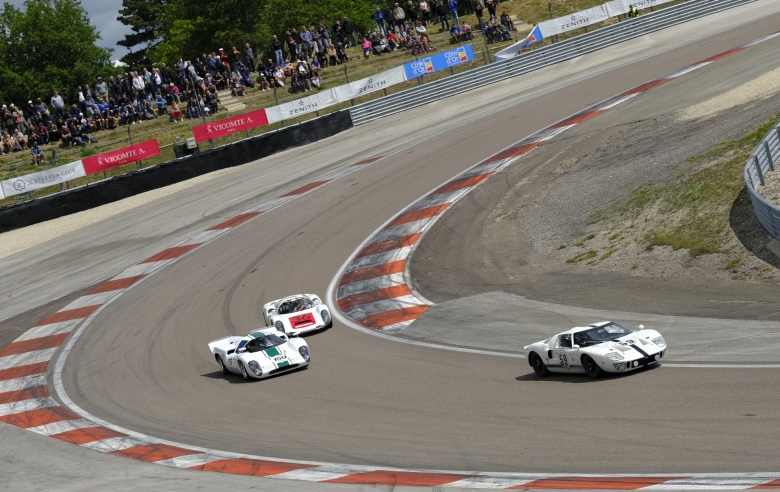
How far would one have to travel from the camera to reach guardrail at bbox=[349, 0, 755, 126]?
4706cm

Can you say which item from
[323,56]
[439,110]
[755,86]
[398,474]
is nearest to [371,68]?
[323,56]

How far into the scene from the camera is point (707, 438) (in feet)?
35.5

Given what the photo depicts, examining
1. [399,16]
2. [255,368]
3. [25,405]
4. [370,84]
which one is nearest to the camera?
[255,368]

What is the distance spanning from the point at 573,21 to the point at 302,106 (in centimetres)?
1741

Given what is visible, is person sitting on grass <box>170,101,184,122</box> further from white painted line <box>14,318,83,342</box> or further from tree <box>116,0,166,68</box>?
tree <box>116,0,166,68</box>

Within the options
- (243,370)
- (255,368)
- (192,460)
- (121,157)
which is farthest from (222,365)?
(121,157)

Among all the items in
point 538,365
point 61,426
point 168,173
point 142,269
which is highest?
point 168,173

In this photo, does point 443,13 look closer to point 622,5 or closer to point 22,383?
point 622,5

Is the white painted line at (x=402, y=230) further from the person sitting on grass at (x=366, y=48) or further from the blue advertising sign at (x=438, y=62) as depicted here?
the person sitting on grass at (x=366, y=48)

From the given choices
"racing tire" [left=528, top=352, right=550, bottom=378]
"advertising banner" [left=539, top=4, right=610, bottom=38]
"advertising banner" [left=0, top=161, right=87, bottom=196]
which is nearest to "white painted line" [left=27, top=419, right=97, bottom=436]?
"racing tire" [left=528, top=352, right=550, bottom=378]

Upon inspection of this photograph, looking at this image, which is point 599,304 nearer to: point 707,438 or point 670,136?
point 707,438

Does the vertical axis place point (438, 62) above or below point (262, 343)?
above

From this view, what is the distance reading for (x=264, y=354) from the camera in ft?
60.0

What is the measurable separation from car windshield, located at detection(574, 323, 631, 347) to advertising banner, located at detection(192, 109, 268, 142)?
29865mm
